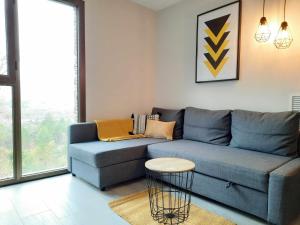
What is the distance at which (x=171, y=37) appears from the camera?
3684 millimetres

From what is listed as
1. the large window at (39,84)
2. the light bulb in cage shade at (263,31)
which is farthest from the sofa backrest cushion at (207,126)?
the large window at (39,84)

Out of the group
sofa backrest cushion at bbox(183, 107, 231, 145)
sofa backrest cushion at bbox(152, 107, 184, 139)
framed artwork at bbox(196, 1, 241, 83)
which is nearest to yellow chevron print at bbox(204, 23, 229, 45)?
framed artwork at bbox(196, 1, 241, 83)

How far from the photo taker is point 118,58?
353 centimetres

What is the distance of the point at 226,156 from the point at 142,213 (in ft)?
3.13

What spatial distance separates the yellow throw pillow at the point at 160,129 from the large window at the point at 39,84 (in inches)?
38.5

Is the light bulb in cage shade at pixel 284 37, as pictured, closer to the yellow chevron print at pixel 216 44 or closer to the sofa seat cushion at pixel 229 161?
the yellow chevron print at pixel 216 44

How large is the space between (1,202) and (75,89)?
5.20 ft

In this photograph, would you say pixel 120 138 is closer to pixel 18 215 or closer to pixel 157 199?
pixel 157 199

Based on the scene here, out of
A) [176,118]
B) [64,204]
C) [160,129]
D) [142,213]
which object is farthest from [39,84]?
[142,213]

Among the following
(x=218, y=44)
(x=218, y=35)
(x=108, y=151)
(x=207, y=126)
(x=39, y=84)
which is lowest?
(x=108, y=151)

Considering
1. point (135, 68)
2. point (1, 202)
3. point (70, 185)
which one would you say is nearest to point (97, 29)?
point (135, 68)

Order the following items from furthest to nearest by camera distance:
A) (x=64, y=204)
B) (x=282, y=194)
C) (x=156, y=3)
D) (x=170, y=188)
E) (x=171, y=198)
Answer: (x=156, y=3) < (x=170, y=188) < (x=171, y=198) < (x=64, y=204) < (x=282, y=194)

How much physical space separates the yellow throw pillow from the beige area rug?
3.40ft

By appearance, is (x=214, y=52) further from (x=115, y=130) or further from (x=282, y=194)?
(x=282, y=194)
